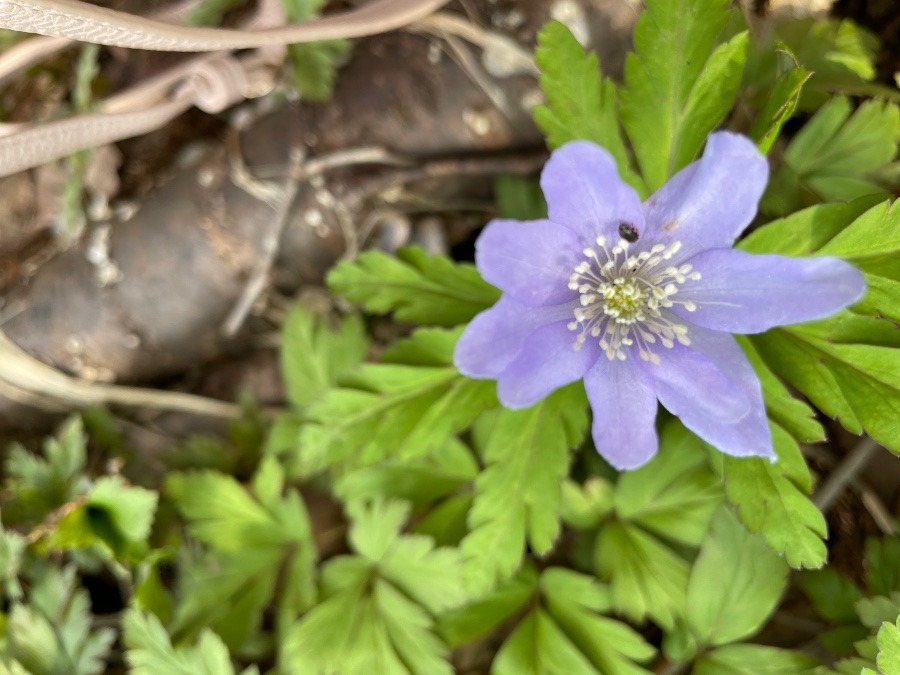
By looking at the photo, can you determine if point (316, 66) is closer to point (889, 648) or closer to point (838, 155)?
point (838, 155)

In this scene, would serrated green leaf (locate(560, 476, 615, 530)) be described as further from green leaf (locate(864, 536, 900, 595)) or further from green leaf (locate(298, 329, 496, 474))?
green leaf (locate(864, 536, 900, 595))

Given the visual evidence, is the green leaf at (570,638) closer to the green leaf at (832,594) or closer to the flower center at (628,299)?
the green leaf at (832,594)

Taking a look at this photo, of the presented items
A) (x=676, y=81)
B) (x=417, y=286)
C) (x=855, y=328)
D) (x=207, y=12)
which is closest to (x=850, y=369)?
(x=855, y=328)

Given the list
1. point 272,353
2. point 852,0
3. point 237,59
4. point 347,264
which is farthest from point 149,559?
point 852,0

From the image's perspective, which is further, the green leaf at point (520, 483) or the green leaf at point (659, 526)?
the green leaf at point (659, 526)

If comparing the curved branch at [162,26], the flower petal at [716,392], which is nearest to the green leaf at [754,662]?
the flower petal at [716,392]

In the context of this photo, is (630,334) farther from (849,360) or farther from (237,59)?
(237,59)

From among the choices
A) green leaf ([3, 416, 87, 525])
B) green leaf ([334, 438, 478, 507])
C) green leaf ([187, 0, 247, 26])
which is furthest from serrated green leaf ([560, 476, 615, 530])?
green leaf ([187, 0, 247, 26])

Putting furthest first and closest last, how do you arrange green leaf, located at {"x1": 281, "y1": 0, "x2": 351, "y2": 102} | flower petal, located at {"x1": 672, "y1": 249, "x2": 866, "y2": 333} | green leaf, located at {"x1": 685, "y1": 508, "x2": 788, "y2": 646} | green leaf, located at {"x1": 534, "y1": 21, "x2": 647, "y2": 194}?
green leaf, located at {"x1": 281, "y1": 0, "x2": 351, "y2": 102} < green leaf, located at {"x1": 685, "y1": 508, "x2": 788, "y2": 646} < green leaf, located at {"x1": 534, "y1": 21, "x2": 647, "y2": 194} < flower petal, located at {"x1": 672, "y1": 249, "x2": 866, "y2": 333}
